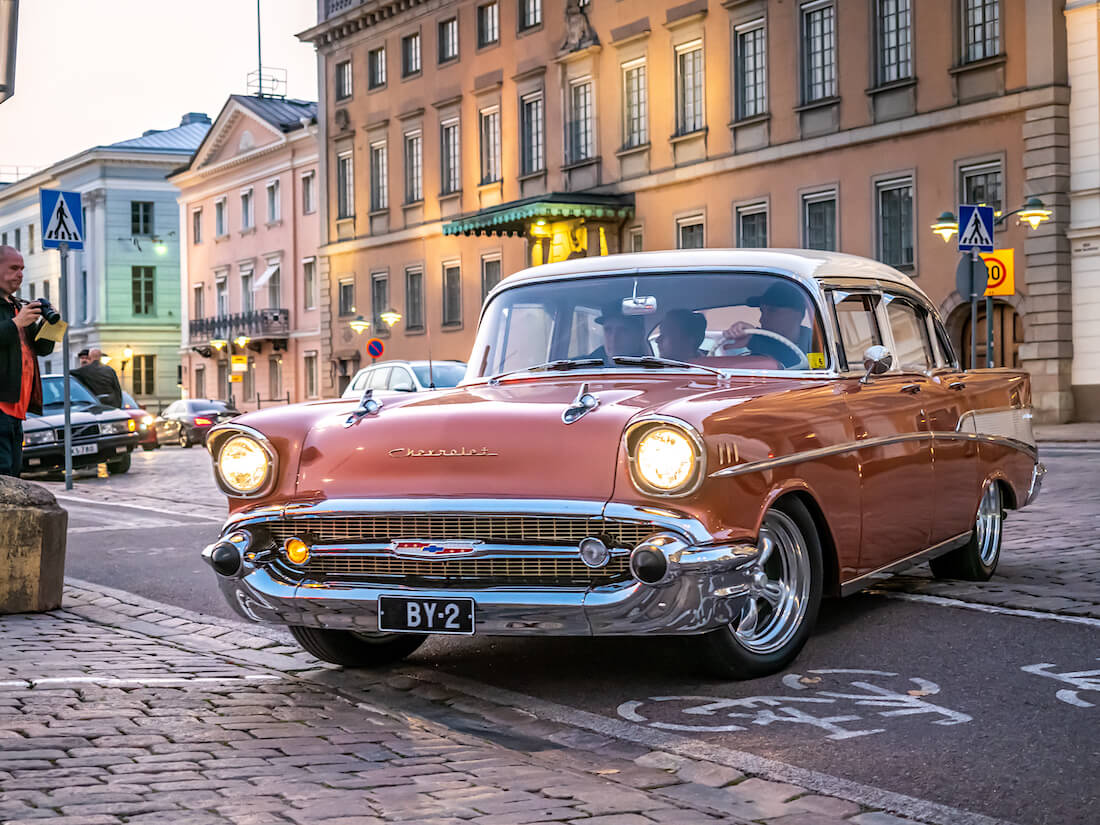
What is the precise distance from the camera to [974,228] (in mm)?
20391

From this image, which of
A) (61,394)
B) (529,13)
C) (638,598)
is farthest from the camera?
(529,13)

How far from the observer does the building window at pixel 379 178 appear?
52353mm

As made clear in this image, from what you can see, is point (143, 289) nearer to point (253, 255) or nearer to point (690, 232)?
point (253, 255)

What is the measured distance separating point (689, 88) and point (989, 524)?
31.2 metres

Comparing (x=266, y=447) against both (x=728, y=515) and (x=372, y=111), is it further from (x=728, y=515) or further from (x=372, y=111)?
(x=372, y=111)

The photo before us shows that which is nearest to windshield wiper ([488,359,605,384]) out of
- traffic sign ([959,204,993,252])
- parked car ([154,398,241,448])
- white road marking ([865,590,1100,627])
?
Result: white road marking ([865,590,1100,627])

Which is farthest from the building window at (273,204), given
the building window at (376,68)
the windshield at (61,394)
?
the windshield at (61,394)

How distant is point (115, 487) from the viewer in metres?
20.5

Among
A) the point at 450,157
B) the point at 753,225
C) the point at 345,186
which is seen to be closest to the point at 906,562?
the point at 753,225

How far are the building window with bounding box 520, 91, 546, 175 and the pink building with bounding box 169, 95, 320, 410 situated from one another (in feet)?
47.0

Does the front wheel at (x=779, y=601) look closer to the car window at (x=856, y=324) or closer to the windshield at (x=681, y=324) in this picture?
the windshield at (x=681, y=324)

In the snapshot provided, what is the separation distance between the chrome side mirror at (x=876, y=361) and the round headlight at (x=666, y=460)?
5.65 ft

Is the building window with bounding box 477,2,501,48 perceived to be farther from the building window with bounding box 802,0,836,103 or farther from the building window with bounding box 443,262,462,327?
the building window with bounding box 802,0,836,103

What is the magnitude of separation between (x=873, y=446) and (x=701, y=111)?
3239cm
